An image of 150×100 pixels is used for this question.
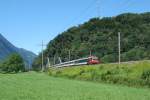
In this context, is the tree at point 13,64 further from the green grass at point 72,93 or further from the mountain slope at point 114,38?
the green grass at point 72,93

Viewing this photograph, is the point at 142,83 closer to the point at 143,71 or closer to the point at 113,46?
the point at 143,71

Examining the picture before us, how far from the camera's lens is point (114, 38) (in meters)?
71.1

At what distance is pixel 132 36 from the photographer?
6281 cm

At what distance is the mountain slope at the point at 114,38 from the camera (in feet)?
178

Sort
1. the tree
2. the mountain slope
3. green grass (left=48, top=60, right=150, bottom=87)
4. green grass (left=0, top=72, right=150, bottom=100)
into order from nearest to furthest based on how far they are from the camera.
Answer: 1. green grass (left=0, top=72, right=150, bottom=100)
2. green grass (left=48, top=60, right=150, bottom=87)
3. the mountain slope
4. the tree

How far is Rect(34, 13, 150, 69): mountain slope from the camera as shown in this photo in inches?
2133

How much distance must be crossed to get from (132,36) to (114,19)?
23.1 m

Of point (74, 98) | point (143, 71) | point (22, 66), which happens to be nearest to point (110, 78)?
point (143, 71)

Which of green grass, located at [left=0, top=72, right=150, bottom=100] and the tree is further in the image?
the tree

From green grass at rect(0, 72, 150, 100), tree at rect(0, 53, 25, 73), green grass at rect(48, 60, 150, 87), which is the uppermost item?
tree at rect(0, 53, 25, 73)

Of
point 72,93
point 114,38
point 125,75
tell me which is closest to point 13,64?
point 114,38

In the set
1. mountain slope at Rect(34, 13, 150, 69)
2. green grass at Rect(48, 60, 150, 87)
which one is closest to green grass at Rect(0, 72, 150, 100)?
green grass at Rect(48, 60, 150, 87)

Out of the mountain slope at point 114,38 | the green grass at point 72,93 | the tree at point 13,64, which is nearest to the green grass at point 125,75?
the green grass at point 72,93

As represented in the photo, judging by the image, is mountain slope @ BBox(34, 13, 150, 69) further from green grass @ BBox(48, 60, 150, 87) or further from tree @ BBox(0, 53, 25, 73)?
tree @ BBox(0, 53, 25, 73)
